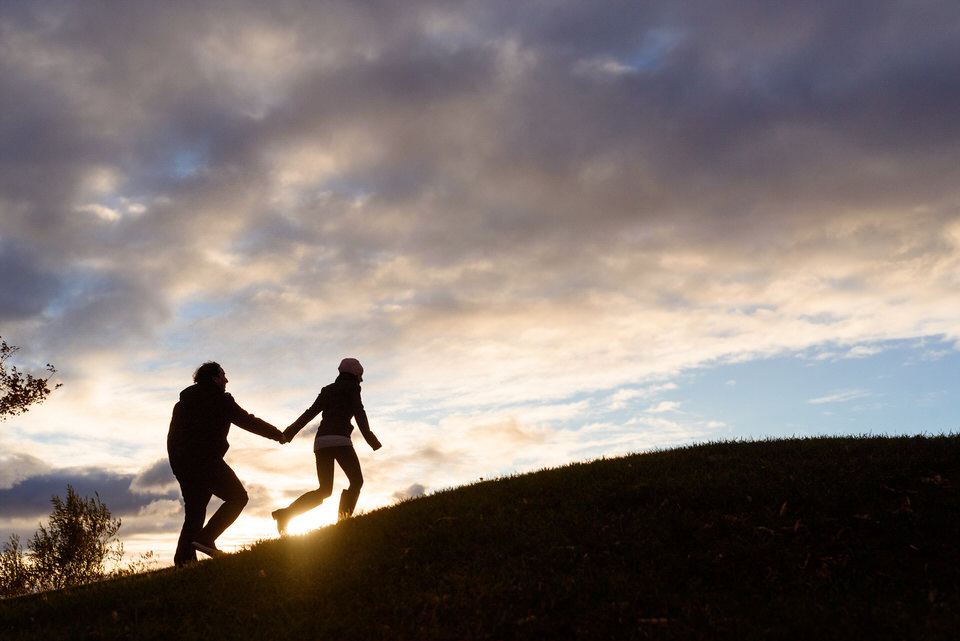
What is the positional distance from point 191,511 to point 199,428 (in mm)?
1425

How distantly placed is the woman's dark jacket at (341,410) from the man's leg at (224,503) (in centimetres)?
171

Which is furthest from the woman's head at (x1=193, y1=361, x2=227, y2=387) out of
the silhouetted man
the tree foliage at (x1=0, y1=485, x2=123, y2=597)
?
the tree foliage at (x1=0, y1=485, x2=123, y2=597)

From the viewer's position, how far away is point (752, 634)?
821 centimetres

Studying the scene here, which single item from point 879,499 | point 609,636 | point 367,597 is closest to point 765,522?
point 879,499

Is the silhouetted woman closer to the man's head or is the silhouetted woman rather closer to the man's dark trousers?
the man's dark trousers

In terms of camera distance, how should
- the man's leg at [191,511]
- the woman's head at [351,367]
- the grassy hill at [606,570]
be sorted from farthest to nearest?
the woman's head at [351,367], the man's leg at [191,511], the grassy hill at [606,570]

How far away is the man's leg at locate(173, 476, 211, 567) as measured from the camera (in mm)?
12469

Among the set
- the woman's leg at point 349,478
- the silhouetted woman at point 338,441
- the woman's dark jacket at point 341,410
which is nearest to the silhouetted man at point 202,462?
the silhouetted woman at point 338,441

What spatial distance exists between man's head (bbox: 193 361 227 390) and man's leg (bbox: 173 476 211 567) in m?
1.69

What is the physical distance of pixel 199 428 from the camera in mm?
12695

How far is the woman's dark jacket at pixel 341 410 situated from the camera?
13.2m

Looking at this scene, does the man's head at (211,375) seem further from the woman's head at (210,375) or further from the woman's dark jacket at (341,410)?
the woman's dark jacket at (341,410)

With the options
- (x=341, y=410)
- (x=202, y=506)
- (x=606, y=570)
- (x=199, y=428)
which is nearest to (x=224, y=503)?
(x=202, y=506)

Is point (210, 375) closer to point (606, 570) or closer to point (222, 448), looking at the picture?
point (222, 448)
